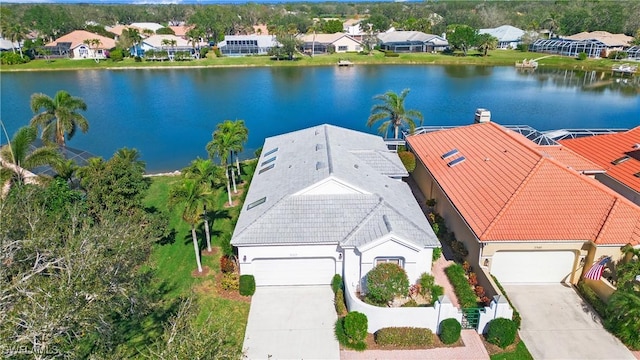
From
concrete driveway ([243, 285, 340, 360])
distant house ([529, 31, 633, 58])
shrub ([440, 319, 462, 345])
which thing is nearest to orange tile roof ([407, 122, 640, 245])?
shrub ([440, 319, 462, 345])

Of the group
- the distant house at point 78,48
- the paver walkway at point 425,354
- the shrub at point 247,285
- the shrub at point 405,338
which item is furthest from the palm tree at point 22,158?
the distant house at point 78,48

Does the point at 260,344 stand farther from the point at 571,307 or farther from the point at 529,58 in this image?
the point at 529,58

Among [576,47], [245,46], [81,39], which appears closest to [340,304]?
[245,46]

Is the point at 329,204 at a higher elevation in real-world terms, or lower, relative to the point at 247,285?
higher

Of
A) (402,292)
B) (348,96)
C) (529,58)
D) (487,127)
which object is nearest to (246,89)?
(348,96)

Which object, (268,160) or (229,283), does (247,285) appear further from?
(268,160)

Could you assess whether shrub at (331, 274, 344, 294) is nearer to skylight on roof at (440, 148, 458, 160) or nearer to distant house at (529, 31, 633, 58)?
skylight on roof at (440, 148, 458, 160)

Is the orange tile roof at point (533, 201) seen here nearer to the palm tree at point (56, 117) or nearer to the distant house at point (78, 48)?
the palm tree at point (56, 117)
